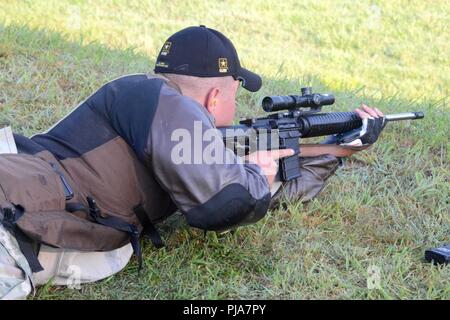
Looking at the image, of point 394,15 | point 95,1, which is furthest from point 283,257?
point 394,15

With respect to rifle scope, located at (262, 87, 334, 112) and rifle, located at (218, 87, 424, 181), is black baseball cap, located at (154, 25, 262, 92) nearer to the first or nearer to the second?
rifle, located at (218, 87, 424, 181)

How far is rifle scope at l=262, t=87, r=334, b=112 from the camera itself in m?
3.74

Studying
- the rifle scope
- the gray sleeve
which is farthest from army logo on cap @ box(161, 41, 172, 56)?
the rifle scope

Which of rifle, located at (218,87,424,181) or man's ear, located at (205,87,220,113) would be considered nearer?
man's ear, located at (205,87,220,113)

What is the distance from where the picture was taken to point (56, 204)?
2.95 meters

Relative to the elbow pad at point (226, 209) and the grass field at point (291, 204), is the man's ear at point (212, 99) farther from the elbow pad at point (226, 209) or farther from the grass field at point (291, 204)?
the grass field at point (291, 204)

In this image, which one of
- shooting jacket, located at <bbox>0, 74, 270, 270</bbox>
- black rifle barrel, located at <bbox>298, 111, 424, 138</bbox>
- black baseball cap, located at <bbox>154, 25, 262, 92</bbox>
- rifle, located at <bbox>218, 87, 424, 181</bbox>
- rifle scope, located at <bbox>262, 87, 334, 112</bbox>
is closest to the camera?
shooting jacket, located at <bbox>0, 74, 270, 270</bbox>

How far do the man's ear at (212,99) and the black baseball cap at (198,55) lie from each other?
0.08 metres

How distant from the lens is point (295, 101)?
3.84 m

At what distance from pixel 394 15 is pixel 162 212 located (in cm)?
963

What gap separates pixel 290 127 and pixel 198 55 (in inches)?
33.2

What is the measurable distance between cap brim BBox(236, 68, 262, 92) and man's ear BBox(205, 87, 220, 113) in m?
0.16

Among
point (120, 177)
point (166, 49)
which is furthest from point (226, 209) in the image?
point (166, 49)
